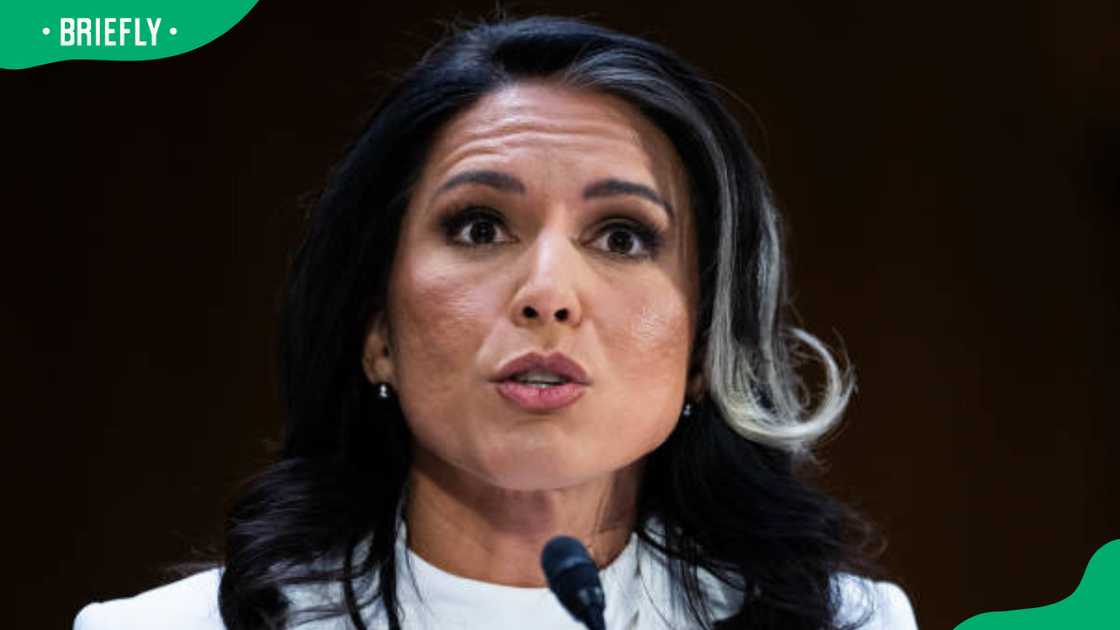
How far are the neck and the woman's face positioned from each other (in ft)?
0.13

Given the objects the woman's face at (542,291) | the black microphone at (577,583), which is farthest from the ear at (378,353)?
Answer: the black microphone at (577,583)

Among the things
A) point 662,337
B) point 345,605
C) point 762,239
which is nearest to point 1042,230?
point 762,239

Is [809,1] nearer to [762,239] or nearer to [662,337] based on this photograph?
[762,239]

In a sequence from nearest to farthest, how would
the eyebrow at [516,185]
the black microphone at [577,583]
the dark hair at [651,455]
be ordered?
1. the black microphone at [577,583]
2. the eyebrow at [516,185]
3. the dark hair at [651,455]

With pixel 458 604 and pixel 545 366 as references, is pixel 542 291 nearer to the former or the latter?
pixel 545 366

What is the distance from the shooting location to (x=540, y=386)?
1.88 meters

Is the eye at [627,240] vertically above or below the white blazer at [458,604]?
above

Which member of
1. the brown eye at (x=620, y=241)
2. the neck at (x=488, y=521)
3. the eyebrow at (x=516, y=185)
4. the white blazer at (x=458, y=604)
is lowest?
the white blazer at (x=458, y=604)

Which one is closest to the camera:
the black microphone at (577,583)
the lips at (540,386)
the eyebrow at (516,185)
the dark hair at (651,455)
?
the black microphone at (577,583)

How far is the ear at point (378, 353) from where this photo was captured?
82.3 inches

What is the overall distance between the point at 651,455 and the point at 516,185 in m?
0.43

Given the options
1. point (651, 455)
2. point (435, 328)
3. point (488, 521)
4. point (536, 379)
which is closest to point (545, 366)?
point (536, 379)

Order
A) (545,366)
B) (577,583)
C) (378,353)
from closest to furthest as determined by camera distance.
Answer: (577,583)
(545,366)
(378,353)

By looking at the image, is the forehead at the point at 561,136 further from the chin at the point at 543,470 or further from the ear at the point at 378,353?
the chin at the point at 543,470
